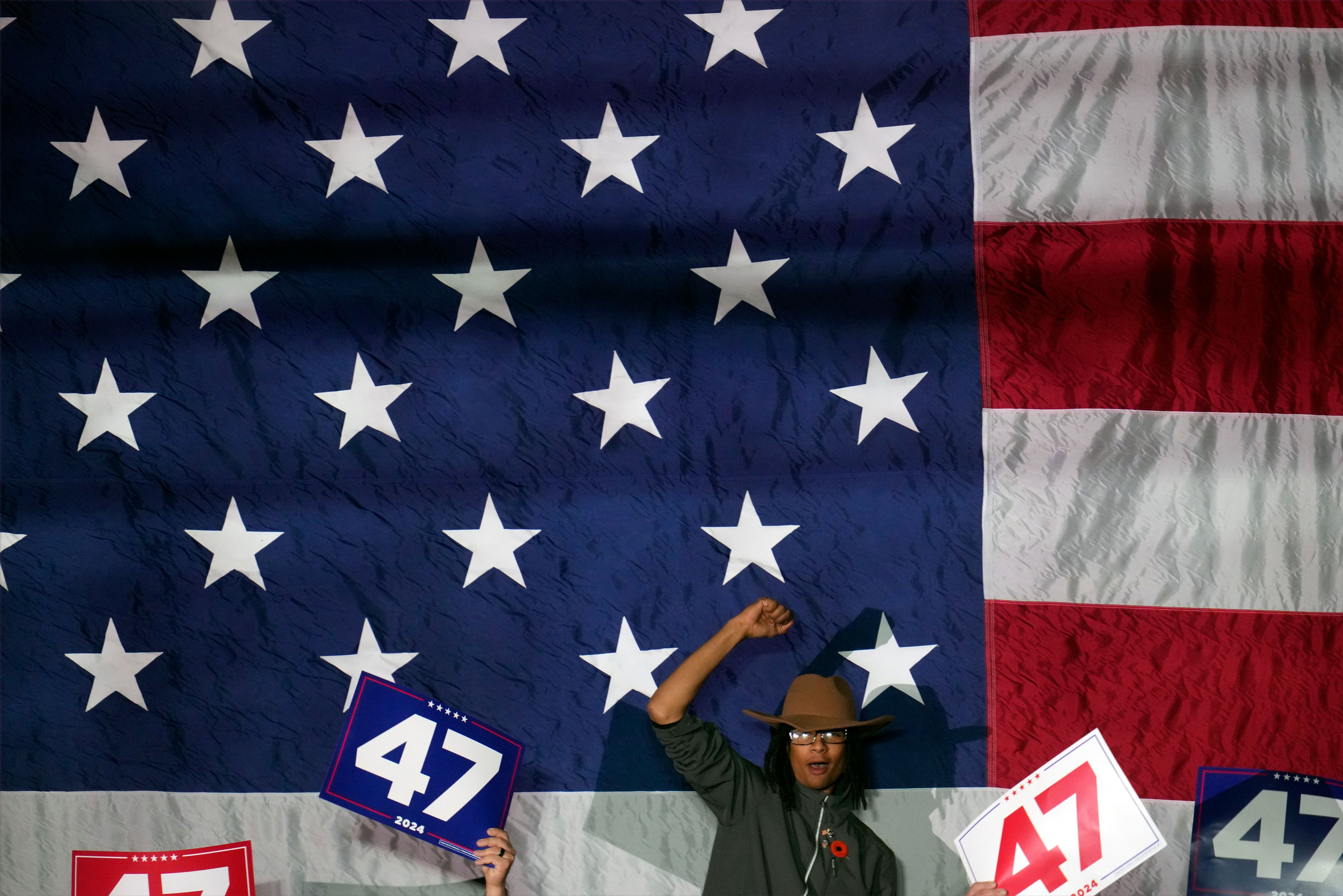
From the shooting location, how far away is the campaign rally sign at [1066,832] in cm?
200

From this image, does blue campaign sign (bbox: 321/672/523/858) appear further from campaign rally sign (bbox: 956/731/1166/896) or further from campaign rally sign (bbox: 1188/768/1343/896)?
campaign rally sign (bbox: 1188/768/1343/896)

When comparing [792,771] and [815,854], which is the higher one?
[792,771]

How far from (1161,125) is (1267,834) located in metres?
1.62

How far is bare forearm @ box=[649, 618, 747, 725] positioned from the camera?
226cm

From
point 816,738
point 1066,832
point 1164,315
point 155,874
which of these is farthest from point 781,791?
point 1164,315

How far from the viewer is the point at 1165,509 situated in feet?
8.23

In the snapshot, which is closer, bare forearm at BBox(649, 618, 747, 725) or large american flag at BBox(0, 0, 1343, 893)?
bare forearm at BBox(649, 618, 747, 725)

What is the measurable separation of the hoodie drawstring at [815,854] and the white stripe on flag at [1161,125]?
1.41 m

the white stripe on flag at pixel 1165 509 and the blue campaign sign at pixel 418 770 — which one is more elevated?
the white stripe on flag at pixel 1165 509

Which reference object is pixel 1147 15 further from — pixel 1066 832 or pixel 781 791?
pixel 781 791

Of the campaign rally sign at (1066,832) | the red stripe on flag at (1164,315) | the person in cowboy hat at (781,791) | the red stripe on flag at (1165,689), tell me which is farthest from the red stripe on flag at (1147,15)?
the campaign rally sign at (1066,832)

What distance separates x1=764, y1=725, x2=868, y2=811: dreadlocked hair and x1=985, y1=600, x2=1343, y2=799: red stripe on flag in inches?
11.7

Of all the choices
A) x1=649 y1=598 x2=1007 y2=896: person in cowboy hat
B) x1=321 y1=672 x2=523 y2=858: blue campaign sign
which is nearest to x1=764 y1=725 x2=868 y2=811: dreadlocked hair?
x1=649 y1=598 x2=1007 y2=896: person in cowboy hat

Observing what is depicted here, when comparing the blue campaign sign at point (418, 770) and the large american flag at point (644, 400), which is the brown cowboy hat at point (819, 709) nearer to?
the large american flag at point (644, 400)
